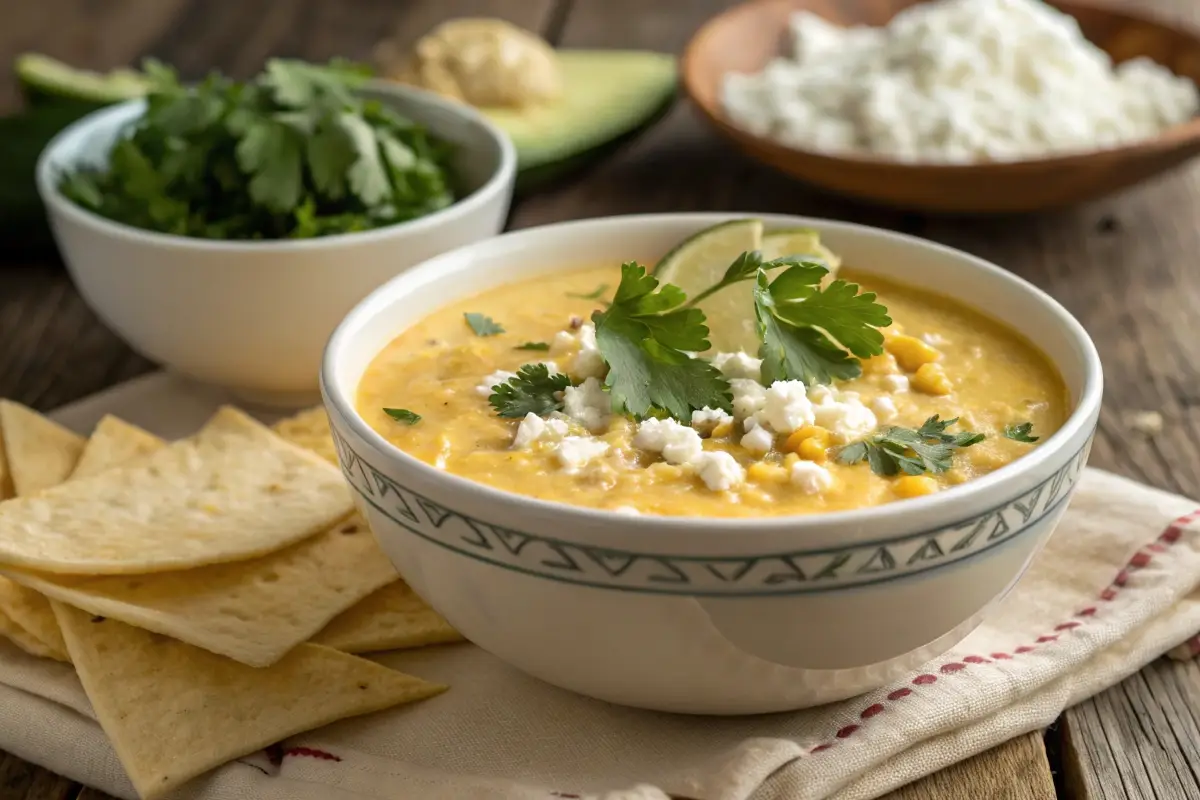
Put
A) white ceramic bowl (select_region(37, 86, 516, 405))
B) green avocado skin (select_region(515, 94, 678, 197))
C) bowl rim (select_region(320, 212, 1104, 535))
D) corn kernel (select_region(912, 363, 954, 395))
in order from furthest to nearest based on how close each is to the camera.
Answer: green avocado skin (select_region(515, 94, 678, 197)), white ceramic bowl (select_region(37, 86, 516, 405)), corn kernel (select_region(912, 363, 954, 395)), bowl rim (select_region(320, 212, 1104, 535))

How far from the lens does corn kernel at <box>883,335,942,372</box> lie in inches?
96.0

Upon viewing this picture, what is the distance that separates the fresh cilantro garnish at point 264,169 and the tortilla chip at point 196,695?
1.18 m

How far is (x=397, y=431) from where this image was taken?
7.57 ft

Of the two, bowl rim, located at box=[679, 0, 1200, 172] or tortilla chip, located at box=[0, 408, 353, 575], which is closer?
tortilla chip, located at box=[0, 408, 353, 575]

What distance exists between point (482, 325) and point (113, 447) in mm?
860

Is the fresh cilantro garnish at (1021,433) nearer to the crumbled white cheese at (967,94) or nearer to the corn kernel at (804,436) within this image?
the corn kernel at (804,436)

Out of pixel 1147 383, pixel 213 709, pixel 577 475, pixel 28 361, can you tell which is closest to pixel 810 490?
pixel 577 475

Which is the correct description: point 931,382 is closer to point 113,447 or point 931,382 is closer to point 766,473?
point 766,473

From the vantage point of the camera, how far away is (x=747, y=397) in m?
2.25

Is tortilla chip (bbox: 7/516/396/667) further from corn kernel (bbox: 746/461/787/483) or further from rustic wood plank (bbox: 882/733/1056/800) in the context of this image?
rustic wood plank (bbox: 882/733/1056/800)

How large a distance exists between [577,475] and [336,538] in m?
0.72

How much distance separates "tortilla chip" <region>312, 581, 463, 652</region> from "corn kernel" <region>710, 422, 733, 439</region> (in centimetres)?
55

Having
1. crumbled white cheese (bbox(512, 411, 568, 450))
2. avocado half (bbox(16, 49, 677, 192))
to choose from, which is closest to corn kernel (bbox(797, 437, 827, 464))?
crumbled white cheese (bbox(512, 411, 568, 450))

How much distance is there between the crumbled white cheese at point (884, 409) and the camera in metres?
2.27
